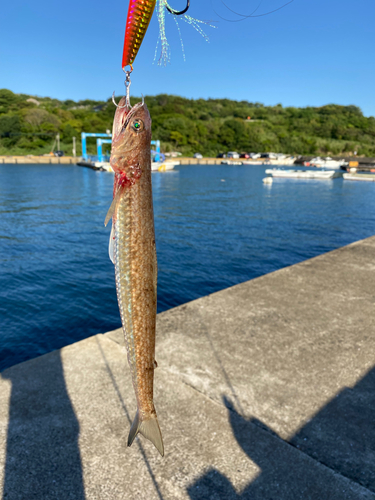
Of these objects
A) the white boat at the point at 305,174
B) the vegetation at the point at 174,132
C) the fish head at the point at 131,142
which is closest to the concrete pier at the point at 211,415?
the fish head at the point at 131,142

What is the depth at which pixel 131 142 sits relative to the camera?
6.40ft

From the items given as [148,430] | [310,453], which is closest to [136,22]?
[148,430]

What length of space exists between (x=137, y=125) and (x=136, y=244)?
679 mm

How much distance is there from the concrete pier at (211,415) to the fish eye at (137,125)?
3.21m

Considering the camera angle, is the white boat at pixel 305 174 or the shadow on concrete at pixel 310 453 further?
the white boat at pixel 305 174

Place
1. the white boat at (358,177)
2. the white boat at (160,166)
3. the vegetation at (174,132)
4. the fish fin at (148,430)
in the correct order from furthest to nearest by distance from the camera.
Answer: the vegetation at (174,132), the white boat at (160,166), the white boat at (358,177), the fish fin at (148,430)

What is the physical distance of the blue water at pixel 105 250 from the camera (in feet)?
37.9

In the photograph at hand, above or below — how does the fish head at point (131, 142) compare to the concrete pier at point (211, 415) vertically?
above

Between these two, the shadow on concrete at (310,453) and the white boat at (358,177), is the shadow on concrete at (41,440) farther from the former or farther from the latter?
the white boat at (358,177)

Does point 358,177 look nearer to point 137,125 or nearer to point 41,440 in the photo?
point 41,440

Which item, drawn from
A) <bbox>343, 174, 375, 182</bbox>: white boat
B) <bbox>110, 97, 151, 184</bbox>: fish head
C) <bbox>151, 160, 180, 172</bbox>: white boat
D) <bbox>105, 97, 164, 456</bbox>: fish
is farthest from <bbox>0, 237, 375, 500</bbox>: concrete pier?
<bbox>151, 160, 180, 172</bbox>: white boat

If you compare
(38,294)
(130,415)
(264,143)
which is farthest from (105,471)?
(264,143)

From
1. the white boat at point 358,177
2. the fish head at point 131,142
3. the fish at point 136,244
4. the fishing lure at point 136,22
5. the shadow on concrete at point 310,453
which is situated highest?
the fishing lure at point 136,22

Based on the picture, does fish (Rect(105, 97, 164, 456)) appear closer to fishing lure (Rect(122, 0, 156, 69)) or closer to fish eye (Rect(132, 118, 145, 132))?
fish eye (Rect(132, 118, 145, 132))
